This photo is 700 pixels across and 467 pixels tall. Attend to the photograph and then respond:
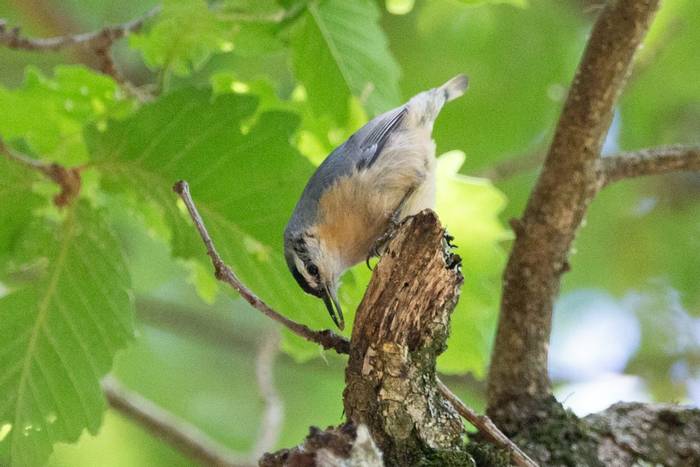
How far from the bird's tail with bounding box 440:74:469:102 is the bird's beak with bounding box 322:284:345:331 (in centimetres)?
109

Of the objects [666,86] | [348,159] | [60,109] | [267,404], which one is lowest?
[267,404]

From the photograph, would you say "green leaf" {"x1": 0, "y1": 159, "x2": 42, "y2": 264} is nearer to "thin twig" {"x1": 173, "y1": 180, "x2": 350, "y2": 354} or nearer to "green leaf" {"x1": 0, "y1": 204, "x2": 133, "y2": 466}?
"green leaf" {"x1": 0, "y1": 204, "x2": 133, "y2": 466}

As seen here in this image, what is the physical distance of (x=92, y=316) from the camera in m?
3.16

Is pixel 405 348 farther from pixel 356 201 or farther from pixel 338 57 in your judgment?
pixel 338 57

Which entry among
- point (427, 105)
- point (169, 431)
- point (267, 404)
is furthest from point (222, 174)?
point (169, 431)

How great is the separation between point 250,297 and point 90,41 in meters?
1.50

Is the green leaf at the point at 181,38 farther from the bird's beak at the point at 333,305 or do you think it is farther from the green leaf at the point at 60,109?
the bird's beak at the point at 333,305

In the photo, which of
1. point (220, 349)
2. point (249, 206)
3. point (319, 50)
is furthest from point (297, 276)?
point (220, 349)

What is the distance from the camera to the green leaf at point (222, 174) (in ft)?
10.4

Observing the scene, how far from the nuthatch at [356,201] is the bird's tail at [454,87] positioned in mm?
549

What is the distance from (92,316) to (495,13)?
9.68 ft

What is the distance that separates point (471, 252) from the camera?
3.73 metres

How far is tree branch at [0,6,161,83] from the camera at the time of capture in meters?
3.23

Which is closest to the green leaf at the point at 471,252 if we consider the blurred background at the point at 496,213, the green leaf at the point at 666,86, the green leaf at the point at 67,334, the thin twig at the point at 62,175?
the blurred background at the point at 496,213
